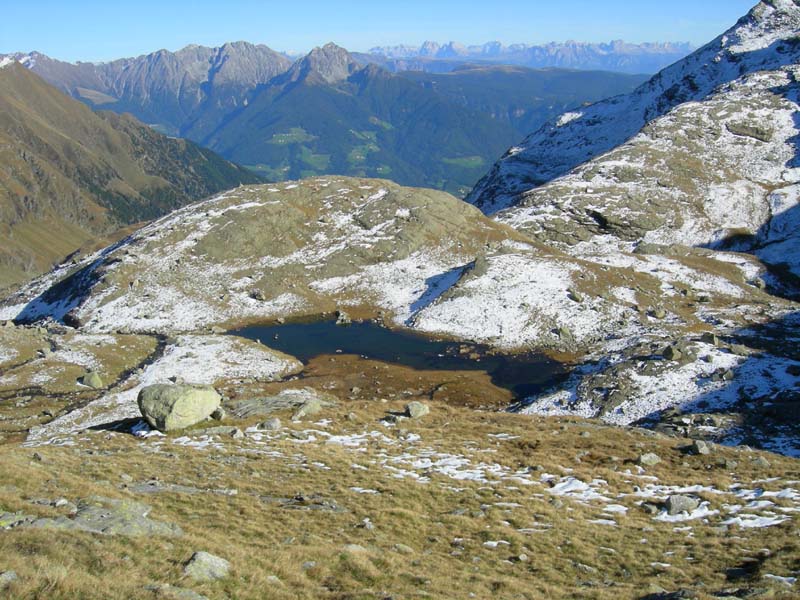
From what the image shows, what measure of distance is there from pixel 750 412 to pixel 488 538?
117 ft

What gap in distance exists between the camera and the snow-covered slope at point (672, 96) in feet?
583

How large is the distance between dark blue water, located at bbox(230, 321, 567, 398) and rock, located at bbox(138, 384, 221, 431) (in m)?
30.4

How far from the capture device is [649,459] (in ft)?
108

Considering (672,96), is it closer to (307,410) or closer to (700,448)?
(700,448)

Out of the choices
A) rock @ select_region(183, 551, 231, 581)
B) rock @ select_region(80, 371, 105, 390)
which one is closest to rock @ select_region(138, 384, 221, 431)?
rock @ select_region(80, 371, 105, 390)

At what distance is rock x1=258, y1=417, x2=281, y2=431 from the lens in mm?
38625

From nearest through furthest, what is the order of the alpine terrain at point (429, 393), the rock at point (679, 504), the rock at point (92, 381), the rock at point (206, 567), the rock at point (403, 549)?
the rock at point (206, 567) < the alpine terrain at point (429, 393) < the rock at point (403, 549) < the rock at point (679, 504) < the rock at point (92, 381)

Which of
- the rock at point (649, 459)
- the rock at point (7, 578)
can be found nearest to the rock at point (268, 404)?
the rock at point (649, 459)

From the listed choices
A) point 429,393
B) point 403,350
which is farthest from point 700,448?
point 403,350

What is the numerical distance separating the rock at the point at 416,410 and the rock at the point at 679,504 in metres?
21.1

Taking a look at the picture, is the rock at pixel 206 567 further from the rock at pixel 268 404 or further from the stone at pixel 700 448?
the stone at pixel 700 448

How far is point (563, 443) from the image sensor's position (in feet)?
122

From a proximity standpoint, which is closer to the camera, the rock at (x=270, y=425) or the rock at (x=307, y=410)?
the rock at (x=270, y=425)

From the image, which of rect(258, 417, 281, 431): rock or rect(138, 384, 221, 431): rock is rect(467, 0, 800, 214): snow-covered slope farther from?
rect(138, 384, 221, 431): rock
